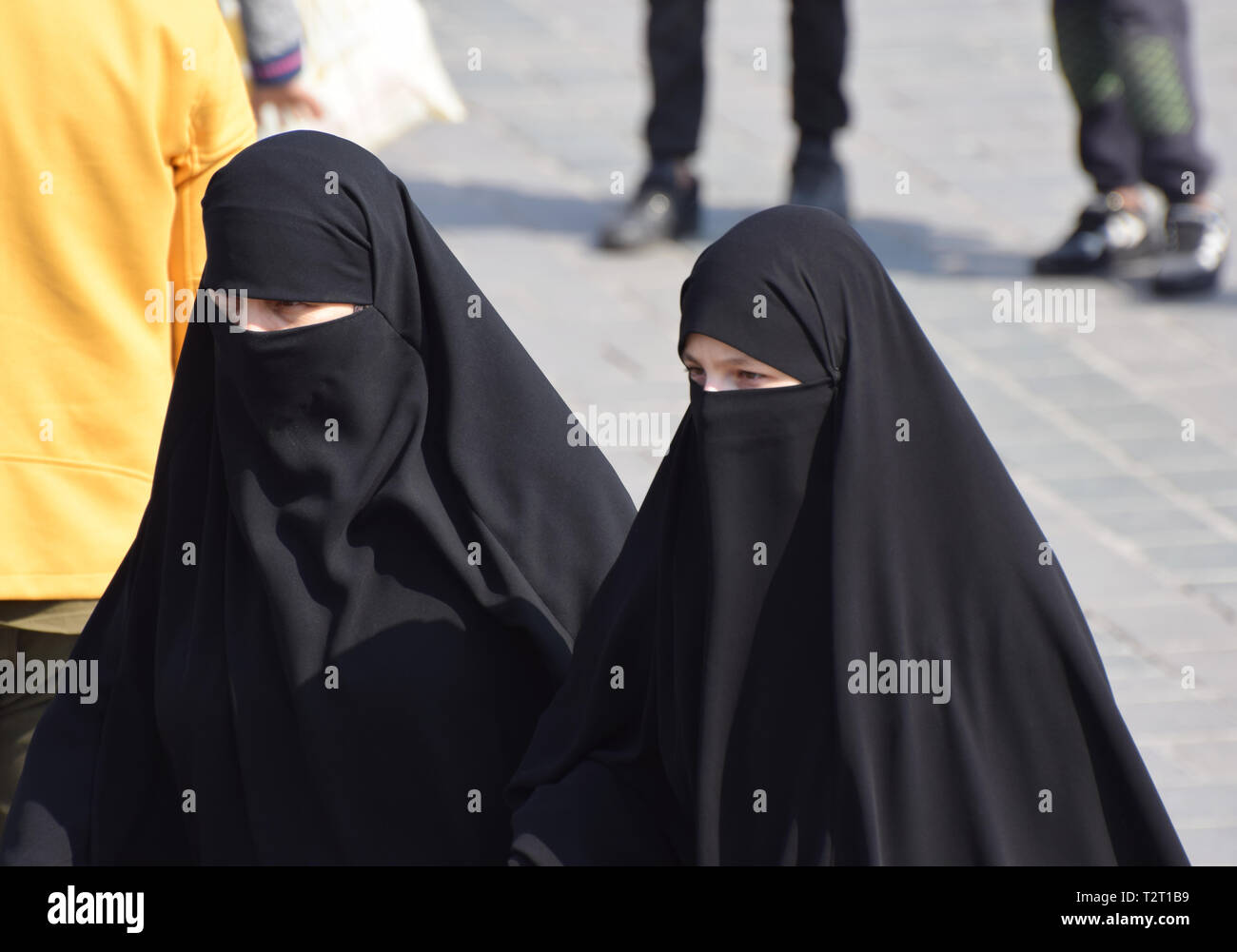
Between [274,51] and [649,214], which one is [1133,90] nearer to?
[649,214]

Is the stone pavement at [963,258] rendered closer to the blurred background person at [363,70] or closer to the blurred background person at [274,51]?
the blurred background person at [363,70]

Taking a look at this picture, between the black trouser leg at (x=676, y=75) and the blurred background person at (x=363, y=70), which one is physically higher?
the black trouser leg at (x=676, y=75)

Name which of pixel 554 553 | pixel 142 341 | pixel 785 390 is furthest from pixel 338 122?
pixel 785 390

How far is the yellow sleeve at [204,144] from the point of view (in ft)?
9.61

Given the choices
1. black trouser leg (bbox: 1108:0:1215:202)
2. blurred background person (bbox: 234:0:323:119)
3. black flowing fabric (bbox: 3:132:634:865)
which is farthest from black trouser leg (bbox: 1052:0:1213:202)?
black flowing fabric (bbox: 3:132:634:865)

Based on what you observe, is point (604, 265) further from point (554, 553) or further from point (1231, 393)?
point (554, 553)

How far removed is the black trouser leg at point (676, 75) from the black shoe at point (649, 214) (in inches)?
3.9

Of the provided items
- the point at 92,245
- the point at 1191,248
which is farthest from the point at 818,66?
the point at 92,245

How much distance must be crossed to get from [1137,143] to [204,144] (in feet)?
16.0

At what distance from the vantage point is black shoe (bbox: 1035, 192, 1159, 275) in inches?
268

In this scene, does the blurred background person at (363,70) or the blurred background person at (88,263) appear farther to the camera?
the blurred background person at (363,70)

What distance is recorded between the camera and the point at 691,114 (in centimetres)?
700

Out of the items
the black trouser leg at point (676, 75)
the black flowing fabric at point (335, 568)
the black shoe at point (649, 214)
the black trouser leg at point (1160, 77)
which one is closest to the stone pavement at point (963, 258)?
the black shoe at point (649, 214)

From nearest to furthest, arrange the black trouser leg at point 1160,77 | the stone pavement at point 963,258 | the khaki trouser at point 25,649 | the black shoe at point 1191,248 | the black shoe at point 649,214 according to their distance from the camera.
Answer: the khaki trouser at point 25,649 < the stone pavement at point 963,258 < the black trouser leg at point 1160,77 < the black shoe at point 1191,248 < the black shoe at point 649,214
